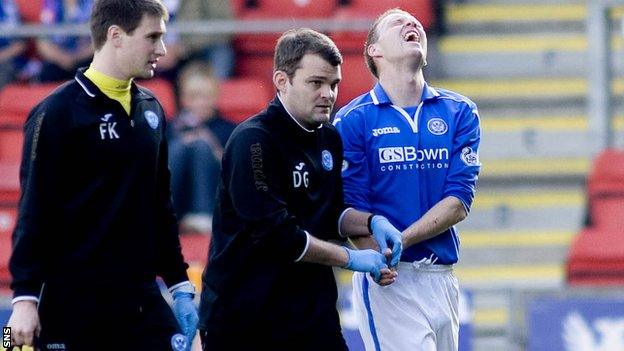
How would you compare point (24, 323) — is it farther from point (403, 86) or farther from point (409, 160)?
point (403, 86)

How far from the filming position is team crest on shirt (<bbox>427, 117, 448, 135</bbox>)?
5410 mm

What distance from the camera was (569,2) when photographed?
36.9ft

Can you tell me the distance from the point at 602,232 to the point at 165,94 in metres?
2.91

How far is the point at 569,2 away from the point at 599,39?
222 centimetres

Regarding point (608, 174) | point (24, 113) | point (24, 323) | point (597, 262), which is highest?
point (24, 113)

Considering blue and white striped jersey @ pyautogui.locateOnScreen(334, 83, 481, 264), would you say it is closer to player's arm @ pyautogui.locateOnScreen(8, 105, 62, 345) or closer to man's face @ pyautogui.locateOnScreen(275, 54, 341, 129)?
man's face @ pyautogui.locateOnScreen(275, 54, 341, 129)

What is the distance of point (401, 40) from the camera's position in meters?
5.40

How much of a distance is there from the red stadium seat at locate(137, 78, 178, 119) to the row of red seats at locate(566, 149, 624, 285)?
8.68ft

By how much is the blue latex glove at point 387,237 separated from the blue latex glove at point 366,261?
9 centimetres

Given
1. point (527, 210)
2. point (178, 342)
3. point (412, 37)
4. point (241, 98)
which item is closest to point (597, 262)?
point (527, 210)

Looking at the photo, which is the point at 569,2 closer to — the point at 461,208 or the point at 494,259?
the point at 494,259

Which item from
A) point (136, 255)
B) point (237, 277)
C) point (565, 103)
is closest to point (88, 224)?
point (136, 255)

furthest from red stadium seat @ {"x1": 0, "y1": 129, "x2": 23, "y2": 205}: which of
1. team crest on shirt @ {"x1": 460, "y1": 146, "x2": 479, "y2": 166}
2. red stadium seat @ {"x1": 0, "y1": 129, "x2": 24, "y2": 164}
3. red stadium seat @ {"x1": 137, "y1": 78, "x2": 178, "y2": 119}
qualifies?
team crest on shirt @ {"x1": 460, "y1": 146, "x2": 479, "y2": 166}

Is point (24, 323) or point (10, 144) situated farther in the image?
point (10, 144)
